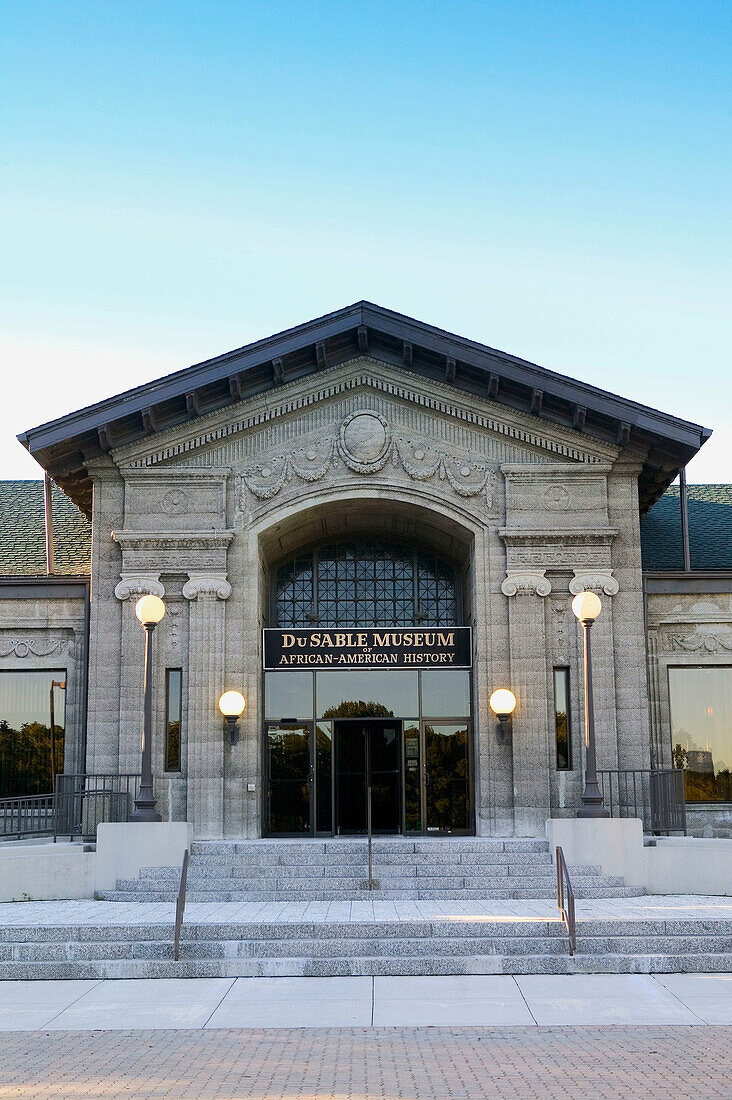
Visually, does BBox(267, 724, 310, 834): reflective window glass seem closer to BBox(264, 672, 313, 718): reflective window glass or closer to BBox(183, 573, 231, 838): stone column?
BBox(264, 672, 313, 718): reflective window glass

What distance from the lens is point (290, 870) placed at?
17.9 metres

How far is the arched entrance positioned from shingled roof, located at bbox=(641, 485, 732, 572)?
169 inches

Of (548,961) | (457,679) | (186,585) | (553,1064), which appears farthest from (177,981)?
(457,679)

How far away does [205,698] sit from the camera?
20.3 metres

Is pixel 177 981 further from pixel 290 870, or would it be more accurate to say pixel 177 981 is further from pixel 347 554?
pixel 347 554

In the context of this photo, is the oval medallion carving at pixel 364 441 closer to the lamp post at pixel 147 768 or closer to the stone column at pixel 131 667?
the stone column at pixel 131 667

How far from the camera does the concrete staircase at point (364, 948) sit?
13.3m

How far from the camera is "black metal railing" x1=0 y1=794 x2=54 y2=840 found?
19.5 metres

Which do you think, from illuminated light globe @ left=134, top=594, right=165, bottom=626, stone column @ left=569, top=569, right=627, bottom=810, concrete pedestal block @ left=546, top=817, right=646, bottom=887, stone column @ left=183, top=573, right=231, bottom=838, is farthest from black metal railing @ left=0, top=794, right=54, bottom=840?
stone column @ left=569, top=569, right=627, bottom=810

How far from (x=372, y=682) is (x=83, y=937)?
9212mm

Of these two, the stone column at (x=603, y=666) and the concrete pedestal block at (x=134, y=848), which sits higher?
the stone column at (x=603, y=666)

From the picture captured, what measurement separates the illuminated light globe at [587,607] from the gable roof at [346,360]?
363 cm

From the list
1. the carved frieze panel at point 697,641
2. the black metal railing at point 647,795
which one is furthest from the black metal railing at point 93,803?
the carved frieze panel at point 697,641

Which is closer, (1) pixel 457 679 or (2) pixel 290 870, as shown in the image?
(2) pixel 290 870
